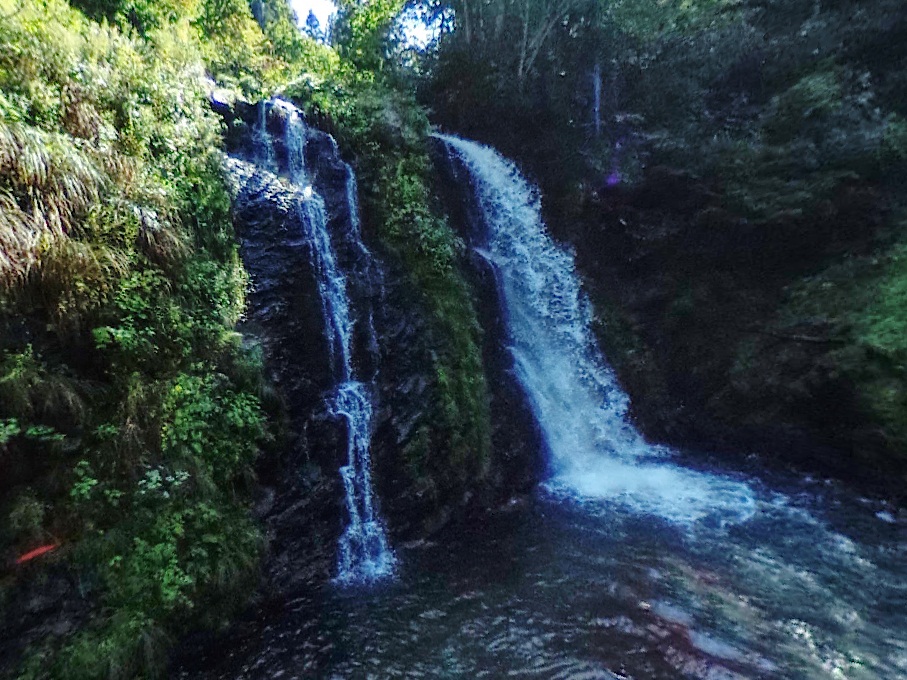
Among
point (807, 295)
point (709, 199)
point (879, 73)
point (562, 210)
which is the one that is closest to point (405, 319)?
point (562, 210)

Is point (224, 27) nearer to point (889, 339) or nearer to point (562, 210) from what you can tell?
point (562, 210)

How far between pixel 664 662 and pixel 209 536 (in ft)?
16.2

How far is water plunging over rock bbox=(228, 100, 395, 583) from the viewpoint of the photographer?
7.07m

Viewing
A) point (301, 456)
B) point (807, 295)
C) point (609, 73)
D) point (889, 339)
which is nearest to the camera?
point (301, 456)

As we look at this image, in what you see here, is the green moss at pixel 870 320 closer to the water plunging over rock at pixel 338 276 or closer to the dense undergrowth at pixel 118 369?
the dense undergrowth at pixel 118 369

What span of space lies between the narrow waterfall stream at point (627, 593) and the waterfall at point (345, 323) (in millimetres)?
297

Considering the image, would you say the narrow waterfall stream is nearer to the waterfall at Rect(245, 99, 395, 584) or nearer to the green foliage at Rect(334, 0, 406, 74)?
the waterfall at Rect(245, 99, 395, 584)

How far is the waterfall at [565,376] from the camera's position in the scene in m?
8.59

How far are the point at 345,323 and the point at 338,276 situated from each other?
2.97 feet

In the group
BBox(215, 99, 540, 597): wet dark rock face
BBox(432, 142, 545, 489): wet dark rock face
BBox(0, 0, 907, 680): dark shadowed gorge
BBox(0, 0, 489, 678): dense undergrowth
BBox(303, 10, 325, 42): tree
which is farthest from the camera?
BBox(303, 10, 325, 42): tree

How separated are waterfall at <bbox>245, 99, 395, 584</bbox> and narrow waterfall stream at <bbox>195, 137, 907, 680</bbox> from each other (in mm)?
297

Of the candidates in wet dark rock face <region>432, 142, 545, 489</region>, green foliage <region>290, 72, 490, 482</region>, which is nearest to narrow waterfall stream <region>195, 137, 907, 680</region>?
wet dark rock face <region>432, 142, 545, 489</region>

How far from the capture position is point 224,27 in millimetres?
15250

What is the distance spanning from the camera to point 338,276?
8516mm
